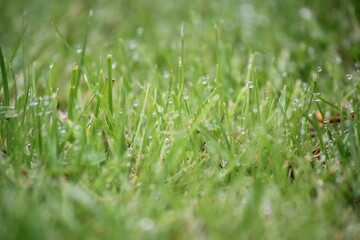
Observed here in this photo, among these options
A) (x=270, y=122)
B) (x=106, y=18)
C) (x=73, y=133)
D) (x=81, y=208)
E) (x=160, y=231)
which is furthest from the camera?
(x=106, y=18)

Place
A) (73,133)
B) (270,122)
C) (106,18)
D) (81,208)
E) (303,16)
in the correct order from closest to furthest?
(81,208) < (73,133) < (270,122) < (303,16) < (106,18)

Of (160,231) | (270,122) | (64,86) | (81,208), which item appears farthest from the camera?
(64,86)

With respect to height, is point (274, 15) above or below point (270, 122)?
above

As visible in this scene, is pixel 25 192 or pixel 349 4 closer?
pixel 25 192

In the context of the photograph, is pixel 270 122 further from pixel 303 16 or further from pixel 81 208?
pixel 303 16

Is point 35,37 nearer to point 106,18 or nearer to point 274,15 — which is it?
point 106,18

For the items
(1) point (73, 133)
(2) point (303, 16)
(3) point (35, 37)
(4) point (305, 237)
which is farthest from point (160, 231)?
(2) point (303, 16)

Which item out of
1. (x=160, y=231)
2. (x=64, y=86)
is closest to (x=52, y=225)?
(x=160, y=231)

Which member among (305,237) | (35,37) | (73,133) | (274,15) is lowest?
(305,237)

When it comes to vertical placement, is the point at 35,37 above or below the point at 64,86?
above
